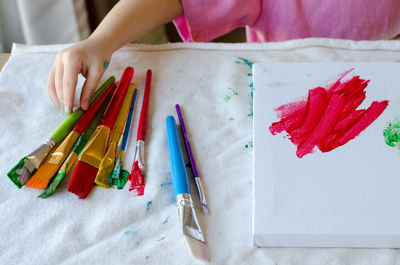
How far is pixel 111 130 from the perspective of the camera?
0.46m

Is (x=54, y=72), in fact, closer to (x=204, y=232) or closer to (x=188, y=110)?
(x=188, y=110)

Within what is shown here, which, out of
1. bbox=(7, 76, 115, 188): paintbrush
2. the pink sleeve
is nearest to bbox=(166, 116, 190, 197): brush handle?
bbox=(7, 76, 115, 188): paintbrush

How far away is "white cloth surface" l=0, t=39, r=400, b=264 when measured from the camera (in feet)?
1.18

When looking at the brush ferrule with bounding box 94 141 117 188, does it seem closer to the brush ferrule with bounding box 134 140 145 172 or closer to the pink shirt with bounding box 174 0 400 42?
the brush ferrule with bounding box 134 140 145 172

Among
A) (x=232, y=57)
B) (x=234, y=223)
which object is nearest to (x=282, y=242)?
(x=234, y=223)

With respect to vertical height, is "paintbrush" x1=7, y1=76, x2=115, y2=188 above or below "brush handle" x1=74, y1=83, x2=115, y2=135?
below

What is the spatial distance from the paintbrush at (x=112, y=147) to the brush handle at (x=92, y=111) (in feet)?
0.07

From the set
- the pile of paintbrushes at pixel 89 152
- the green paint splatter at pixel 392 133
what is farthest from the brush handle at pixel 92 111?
the green paint splatter at pixel 392 133

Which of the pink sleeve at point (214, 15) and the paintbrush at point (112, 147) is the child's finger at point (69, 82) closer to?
the paintbrush at point (112, 147)

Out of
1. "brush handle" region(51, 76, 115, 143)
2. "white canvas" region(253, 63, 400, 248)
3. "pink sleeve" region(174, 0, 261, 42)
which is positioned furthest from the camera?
"pink sleeve" region(174, 0, 261, 42)

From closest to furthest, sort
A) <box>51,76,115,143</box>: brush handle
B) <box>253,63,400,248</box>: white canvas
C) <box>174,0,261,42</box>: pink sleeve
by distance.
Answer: <box>253,63,400,248</box>: white canvas, <box>51,76,115,143</box>: brush handle, <box>174,0,261,42</box>: pink sleeve

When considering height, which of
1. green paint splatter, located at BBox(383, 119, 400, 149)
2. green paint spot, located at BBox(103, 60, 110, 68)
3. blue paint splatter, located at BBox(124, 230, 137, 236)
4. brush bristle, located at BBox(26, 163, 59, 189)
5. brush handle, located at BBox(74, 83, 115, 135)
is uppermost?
green paint spot, located at BBox(103, 60, 110, 68)

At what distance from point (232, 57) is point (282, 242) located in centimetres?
27

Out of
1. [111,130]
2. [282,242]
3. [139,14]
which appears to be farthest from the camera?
[139,14]
